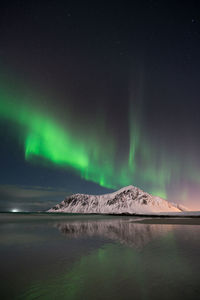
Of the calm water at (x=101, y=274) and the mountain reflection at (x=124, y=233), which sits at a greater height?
the mountain reflection at (x=124, y=233)

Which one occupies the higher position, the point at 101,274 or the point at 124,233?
the point at 124,233

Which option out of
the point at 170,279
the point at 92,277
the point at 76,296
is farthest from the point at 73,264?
the point at 170,279

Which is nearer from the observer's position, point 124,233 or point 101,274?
point 101,274

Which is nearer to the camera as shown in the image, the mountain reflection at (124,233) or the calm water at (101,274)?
the calm water at (101,274)

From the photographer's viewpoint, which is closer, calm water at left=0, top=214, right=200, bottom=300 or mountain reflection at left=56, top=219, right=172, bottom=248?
calm water at left=0, top=214, right=200, bottom=300

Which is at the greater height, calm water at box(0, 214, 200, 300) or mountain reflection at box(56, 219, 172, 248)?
mountain reflection at box(56, 219, 172, 248)

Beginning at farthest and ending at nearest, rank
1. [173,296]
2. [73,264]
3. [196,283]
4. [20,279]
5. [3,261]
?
[3,261] < [73,264] < [20,279] < [196,283] < [173,296]

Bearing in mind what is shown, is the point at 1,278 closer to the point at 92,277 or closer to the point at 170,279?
the point at 92,277

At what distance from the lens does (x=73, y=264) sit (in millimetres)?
13156

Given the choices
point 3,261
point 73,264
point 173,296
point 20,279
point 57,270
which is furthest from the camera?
point 3,261

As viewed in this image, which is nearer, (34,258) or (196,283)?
(196,283)

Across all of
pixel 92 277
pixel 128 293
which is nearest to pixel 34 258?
pixel 92 277

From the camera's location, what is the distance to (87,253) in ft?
53.4

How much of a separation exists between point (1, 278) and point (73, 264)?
4236 mm
